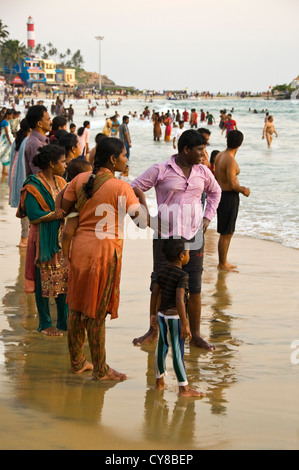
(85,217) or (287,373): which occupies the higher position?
(85,217)

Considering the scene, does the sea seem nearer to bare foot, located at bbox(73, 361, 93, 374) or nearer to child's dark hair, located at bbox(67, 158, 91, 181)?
child's dark hair, located at bbox(67, 158, 91, 181)

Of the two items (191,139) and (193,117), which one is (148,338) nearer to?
(191,139)

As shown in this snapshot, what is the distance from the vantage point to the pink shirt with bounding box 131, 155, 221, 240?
5.21 metres

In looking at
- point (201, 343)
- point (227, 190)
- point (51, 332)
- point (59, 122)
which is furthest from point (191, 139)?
point (59, 122)

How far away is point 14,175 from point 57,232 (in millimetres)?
2804

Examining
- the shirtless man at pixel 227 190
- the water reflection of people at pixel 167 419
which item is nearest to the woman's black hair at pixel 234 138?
the shirtless man at pixel 227 190

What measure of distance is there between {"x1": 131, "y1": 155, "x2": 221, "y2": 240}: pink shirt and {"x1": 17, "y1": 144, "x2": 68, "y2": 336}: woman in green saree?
2.25 feet

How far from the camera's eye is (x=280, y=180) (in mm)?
20031

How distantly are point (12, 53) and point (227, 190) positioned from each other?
138 meters

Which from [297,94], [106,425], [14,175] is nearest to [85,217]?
[106,425]

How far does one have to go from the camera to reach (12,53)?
456 feet

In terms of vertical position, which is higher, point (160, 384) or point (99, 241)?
point (99, 241)

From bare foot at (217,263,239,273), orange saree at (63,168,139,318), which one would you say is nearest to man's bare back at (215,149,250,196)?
bare foot at (217,263,239,273)
